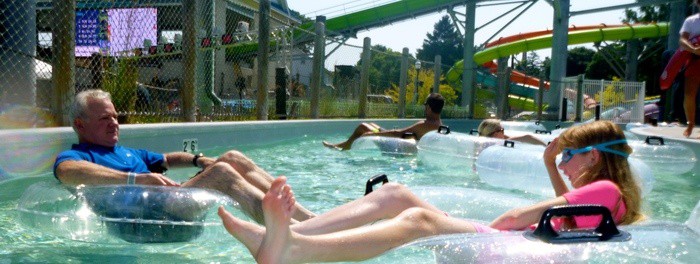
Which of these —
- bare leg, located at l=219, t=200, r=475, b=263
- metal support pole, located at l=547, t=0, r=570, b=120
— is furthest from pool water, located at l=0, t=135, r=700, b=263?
metal support pole, located at l=547, t=0, r=570, b=120

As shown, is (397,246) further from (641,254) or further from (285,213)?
(641,254)

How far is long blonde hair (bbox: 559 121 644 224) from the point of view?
2816 mm

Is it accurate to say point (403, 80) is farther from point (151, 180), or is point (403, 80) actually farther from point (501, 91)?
point (151, 180)

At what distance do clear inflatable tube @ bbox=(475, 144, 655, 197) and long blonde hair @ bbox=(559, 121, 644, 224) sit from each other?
2.15m

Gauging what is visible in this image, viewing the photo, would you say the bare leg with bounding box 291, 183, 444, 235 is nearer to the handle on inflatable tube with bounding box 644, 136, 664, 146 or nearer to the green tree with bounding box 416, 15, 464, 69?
the handle on inflatable tube with bounding box 644, 136, 664, 146

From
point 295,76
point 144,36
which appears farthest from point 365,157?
point 295,76

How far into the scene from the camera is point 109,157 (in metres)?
3.64

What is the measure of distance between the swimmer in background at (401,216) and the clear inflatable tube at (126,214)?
1.92ft

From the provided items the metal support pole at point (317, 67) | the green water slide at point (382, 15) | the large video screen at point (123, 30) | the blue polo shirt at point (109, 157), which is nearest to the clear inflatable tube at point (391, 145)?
the large video screen at point (123, 30)

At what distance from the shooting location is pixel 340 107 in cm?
1321

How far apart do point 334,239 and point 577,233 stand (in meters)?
0.81

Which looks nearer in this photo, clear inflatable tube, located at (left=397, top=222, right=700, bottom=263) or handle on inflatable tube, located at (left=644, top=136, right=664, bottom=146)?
clear inflatable tube, located at (left=397, top=222, right=700, bottom=263)

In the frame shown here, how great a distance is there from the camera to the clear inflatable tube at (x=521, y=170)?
16.7 feet

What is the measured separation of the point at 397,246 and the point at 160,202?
50.5 inches
